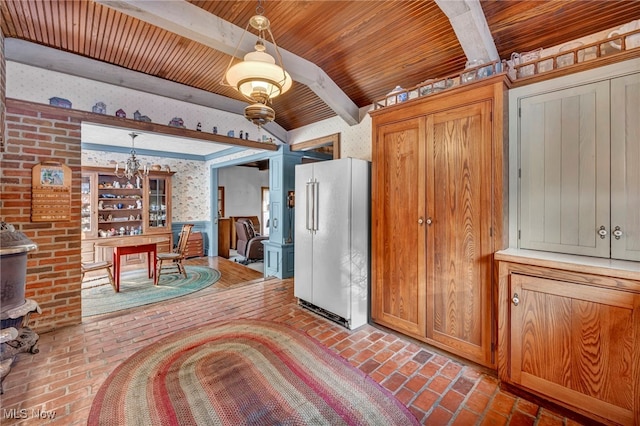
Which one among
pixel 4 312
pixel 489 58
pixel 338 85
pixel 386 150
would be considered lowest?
pixel 4 312

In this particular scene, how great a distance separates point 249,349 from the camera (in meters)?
2.48

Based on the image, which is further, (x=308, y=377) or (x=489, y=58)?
(x=489, y=58)

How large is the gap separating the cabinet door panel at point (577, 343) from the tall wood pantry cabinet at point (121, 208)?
6755 millimetres

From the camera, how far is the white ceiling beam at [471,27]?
2.01 meters

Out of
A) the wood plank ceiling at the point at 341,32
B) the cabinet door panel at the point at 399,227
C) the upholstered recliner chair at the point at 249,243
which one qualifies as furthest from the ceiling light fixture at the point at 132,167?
the cabinet door panel at the point at 399,227

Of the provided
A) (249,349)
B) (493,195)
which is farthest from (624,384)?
(249,349)

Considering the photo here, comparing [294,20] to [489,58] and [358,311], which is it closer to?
[489,58]

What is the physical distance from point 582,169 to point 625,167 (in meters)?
0.20

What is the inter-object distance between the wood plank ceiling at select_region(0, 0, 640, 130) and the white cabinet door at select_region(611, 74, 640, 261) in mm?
792

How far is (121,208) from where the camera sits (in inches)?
244

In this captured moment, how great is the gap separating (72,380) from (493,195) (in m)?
3.46

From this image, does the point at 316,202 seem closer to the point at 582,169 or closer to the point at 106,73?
the point at 582,169

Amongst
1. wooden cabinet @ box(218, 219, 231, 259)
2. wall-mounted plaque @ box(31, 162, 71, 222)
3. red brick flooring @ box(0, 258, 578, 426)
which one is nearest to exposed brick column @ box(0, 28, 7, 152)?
wall-mounted plaque @ box(31, 162, 71, 222)

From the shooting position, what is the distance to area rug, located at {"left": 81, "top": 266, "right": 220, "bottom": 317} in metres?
3.74
